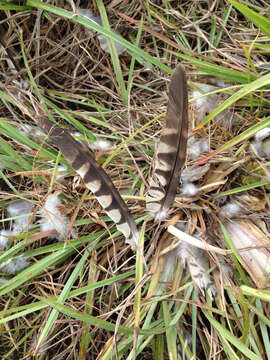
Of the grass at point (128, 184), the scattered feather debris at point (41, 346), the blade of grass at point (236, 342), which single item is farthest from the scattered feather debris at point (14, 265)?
the blade of grass at point (236, 342)

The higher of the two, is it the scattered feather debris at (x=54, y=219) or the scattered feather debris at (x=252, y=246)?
the scattered feather debris at (x=54, y=219)

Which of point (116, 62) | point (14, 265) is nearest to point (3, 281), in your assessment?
point (14, 265)

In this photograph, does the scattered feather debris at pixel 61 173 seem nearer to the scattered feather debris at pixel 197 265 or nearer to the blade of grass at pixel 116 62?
the blade of grass at pixel 116 62

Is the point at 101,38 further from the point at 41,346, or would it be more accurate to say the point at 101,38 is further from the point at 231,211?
the point at 41,346

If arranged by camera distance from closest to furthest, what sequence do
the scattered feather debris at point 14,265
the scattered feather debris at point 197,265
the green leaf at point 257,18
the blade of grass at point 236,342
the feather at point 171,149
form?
the feather at point 171,149 → the blade of grass at point 236,342 → the green leaf at point 257,18 → the scattered feather debris at point 197,265 → the scattered feather debris at point 14,265

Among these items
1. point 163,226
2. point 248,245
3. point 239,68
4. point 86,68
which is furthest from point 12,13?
point 248,245

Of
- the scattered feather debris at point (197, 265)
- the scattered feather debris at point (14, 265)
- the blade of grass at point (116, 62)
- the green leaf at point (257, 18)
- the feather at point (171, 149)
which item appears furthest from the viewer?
the blade of grass at point (116, 62)

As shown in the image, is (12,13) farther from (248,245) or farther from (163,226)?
(248,245)
